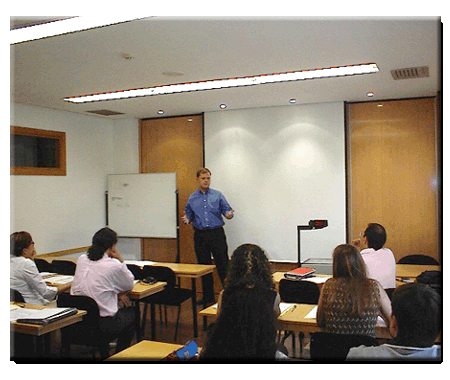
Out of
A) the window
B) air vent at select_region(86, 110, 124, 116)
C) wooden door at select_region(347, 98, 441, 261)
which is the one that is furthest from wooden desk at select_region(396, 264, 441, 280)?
the window

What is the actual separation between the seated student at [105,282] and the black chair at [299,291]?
1296mm

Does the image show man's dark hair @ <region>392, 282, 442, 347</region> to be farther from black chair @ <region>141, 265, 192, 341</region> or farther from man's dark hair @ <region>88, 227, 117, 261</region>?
black chair @ <region>141, 265, 192, 341</region>

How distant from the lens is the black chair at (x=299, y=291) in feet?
12.2

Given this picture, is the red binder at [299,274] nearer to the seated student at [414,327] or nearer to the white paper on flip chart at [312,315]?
the white paper on flip chart at [312,315]

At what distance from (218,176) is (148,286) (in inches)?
116

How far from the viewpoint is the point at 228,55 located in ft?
12.8

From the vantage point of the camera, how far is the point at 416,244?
19.7 ft

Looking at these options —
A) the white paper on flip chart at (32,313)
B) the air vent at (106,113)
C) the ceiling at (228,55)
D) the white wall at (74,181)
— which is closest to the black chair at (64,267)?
the white wall at (74,181)

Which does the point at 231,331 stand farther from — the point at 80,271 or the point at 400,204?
the point at 400,204

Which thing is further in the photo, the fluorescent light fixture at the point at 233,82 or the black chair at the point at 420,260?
the black chair at the point at 420,260

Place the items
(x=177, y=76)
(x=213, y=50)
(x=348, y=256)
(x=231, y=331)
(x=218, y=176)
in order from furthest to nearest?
1. (x=218, y=176)
2. (x=177, y=76)
3. (x=213, y=50)
4. (x=348, y=256)
5. (x=231, y=331)

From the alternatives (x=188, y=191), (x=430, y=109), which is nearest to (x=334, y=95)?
(x=430, y=109)

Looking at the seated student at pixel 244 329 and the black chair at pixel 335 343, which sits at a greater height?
the seated student at pixel 244 329

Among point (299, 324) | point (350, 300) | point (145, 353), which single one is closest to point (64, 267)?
point (145, 353)
